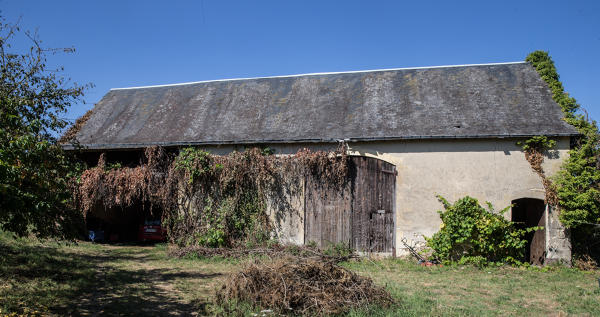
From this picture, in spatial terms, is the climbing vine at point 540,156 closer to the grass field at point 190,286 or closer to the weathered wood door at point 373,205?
the grass field at point 190,286

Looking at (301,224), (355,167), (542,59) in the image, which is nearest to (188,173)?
(301,224)

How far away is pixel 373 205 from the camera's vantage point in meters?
11.5

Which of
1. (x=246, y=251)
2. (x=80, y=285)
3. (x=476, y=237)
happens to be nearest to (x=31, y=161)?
(x=80, y=285)

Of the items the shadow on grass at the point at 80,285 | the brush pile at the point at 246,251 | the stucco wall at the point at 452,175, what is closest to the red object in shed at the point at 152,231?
the brush pile at the point at 246,251

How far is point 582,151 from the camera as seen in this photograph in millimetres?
10250

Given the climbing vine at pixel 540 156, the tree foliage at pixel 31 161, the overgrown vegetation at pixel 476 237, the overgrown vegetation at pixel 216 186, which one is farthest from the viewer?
the overgrown vegetation at pixel 216 186

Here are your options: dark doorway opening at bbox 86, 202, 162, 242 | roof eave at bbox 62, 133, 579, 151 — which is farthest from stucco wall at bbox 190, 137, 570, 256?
dark doorway opening at bbox 86, 202, 162, 242

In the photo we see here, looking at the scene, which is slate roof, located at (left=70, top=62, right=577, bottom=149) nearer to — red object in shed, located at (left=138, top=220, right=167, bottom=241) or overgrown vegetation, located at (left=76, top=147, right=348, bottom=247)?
overgrown vegetation, located at (left=76, top=147, right=348, bottom=247)

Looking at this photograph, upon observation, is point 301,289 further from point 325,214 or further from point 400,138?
point 400,138

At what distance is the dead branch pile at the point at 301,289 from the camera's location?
5.90 metres

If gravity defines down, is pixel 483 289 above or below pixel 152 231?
below

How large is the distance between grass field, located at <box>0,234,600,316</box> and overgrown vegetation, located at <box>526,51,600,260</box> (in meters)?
1.19

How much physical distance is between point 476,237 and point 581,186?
2.80 meters

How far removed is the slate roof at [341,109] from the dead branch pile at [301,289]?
572cm
